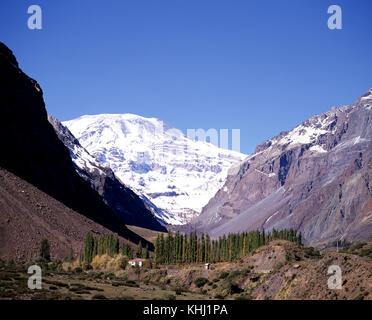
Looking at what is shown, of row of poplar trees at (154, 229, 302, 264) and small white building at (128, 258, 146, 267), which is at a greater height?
row of poplar trees at (154, 229, 302, 264)

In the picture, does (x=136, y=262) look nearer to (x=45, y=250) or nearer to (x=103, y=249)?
(x=103, y=249)

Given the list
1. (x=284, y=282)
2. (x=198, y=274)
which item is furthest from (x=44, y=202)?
Answer: (x=284, y=282)

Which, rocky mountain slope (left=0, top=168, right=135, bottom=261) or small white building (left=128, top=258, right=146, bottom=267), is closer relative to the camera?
small white building (left=128, top=258, right=146, bottom=267)

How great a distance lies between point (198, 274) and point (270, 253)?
44.4 feet

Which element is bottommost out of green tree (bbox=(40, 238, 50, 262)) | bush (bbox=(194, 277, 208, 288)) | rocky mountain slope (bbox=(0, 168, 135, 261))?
bush (bbox=(194, 277, 208, 288))

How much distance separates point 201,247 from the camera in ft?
562

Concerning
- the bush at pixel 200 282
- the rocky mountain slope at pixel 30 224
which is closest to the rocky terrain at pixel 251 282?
the bush at pixel 200 282

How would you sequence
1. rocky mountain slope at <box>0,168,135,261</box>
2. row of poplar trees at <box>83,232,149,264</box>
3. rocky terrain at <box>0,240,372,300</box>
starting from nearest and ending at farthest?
1. rocky terrain at <box>0,240,372,300</box>
2. row of poplar trees at <box>83,232,149,264</box>
3. rocky mountain slope at <box>0,168,135,261</box>

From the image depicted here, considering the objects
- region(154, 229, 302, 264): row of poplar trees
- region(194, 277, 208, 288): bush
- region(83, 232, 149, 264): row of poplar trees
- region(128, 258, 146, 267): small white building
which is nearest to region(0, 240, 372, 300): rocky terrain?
region(194, 277, 208, 288): bush

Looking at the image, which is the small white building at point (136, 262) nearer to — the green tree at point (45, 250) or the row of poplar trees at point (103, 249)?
the row of poplar trees at point (103, 249)

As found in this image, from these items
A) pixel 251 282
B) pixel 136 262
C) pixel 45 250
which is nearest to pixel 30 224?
pixel 45 250

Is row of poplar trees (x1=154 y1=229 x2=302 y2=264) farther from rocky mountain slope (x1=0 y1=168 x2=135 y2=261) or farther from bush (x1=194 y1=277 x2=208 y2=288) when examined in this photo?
bush (x1=194 y1=277 x2=208 y2=288)

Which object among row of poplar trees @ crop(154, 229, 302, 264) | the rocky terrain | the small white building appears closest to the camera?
the rocky terrain
